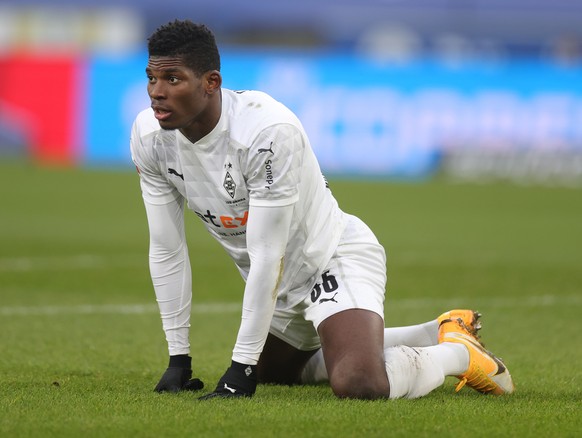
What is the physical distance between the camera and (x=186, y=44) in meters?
5.23

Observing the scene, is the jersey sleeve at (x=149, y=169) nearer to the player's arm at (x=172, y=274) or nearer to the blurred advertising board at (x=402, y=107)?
the player's arm at (x=172, y=274)

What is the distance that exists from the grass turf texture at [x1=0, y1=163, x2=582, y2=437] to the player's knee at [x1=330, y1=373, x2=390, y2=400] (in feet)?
0.44

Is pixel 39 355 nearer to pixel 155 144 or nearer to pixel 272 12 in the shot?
pixel 155 144

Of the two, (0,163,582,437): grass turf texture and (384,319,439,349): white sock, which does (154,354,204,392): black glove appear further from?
(384,319,439,349): white sock

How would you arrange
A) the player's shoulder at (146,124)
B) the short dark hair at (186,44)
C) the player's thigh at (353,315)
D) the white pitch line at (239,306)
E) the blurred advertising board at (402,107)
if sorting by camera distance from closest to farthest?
the short dark hair at (186,44), the player's thigh at (353,315), the player's shoulder at (146,124), the white pitch line at (239,306), the blurred advertising board at (402,107)

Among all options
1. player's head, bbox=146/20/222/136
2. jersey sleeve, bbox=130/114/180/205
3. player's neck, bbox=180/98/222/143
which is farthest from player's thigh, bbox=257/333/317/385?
player's head, bbox=146/20/222/136

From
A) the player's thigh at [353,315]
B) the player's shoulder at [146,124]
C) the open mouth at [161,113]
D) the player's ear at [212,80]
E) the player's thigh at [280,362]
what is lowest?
the player's thigh at [280,362]

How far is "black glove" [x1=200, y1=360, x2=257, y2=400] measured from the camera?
5.35m

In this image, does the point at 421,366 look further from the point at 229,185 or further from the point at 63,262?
the point at 63,262

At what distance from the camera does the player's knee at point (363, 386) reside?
5410mm

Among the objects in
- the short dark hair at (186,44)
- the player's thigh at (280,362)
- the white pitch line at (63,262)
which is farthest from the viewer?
the white pitch line at (63,262)

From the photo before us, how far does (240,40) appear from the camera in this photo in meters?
35.9

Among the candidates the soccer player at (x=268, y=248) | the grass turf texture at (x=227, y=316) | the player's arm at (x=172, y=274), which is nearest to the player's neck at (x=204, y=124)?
the soccer player at (x=268, y=248)

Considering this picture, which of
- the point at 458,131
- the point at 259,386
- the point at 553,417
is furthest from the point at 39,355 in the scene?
the point at 458,131
